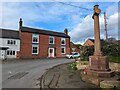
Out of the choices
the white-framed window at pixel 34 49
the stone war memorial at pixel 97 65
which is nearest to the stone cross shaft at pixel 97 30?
the stone war memorial at pixel 97 65

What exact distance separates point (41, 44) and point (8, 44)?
8.72 meters

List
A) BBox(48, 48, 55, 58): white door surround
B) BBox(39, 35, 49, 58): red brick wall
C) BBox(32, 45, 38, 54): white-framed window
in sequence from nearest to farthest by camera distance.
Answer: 1. BBox(32, 45, 38, 54): white-framed window
2. BBox(39, 35, 49, 58): red brick wall
3. BBox(48, 48, 55, 58): white door surround

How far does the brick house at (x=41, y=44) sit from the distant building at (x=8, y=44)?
3.83 ft

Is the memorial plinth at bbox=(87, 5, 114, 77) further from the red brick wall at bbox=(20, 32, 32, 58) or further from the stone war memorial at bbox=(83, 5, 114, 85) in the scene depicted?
the red brick wall at bbox=(20, 32, 32, 58)

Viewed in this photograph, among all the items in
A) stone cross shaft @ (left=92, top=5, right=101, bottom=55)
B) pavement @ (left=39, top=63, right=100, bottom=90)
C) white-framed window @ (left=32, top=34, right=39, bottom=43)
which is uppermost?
white-framed window @ (left=32, top=34, right=39, bottom=43)

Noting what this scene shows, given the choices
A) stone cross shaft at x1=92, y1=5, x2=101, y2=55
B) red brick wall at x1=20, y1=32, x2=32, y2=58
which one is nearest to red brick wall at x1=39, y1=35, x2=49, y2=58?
red brick wall at x1=20, y1=32, x2=32, y2=58

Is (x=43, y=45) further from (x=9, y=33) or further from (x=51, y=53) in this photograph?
(x=9, y=33)

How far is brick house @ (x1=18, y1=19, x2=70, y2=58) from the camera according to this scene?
40.2 metres

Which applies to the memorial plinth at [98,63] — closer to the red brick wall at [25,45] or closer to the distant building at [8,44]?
the distant building at [8,44]

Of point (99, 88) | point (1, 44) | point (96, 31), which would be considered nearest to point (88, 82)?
point (99, 88)

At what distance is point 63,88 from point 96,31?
4.77m

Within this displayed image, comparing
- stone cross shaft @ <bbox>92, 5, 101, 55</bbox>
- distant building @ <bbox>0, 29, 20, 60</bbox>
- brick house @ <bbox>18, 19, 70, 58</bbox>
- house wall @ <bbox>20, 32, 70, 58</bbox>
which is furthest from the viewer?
brick house @ <bbox>18, 19, 70, 58</bbox>

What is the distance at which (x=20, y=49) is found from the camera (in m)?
39.3

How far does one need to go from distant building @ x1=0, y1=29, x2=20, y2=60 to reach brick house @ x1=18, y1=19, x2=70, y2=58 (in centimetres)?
117
